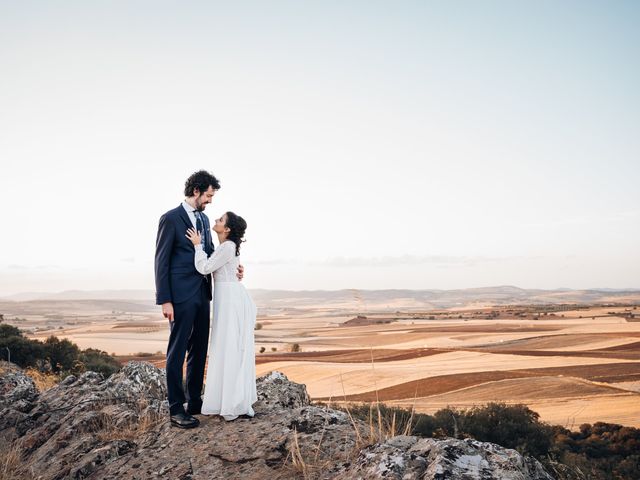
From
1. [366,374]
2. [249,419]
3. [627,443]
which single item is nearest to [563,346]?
[366,374]

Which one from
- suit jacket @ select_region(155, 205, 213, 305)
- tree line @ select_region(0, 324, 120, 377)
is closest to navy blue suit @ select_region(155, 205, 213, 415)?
suit jacket @ select_region(155, 205, 213, 305)

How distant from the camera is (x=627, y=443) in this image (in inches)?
609

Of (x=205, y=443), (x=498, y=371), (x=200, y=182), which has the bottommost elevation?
(x=498, y=371)

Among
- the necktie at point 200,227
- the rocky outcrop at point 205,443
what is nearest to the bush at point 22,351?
the rocky outcrop at point 205,443

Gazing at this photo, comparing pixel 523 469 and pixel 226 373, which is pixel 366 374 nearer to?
pixel 226 373

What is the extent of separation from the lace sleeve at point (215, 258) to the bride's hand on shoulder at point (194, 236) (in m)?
0.06

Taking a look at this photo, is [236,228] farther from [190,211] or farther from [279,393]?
[279,393]

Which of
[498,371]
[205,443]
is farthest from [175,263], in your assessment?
[498,371]

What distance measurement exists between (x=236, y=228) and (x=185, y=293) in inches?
38.9

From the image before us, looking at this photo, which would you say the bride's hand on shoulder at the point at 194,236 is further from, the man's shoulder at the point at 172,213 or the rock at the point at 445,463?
the rock at the point at 445,463

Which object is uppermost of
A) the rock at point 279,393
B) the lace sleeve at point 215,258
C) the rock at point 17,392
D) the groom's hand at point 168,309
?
the lace sleeve at point 215,258

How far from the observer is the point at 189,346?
6215mm

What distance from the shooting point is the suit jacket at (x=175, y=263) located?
5.82 metres

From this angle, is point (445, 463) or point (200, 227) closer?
point (445, 463)
